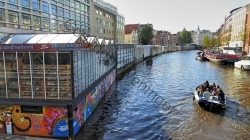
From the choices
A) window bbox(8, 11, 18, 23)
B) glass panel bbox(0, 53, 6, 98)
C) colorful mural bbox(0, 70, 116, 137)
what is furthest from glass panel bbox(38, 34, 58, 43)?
window bbox(8, 11, 18, 23)

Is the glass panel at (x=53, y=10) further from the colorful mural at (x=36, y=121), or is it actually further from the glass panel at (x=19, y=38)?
the colorful mural at (x=36, y=121)

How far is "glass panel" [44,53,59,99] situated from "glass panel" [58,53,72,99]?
0.90 feet

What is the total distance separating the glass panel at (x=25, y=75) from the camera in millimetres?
11445

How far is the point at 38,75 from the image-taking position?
37.9 ft

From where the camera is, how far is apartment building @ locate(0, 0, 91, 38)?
109 ft

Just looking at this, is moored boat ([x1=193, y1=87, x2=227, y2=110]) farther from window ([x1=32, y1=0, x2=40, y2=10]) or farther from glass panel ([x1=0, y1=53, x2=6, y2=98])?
window ([x1=32, y1=0, x2=40, y2=10])

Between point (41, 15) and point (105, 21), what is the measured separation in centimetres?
3295

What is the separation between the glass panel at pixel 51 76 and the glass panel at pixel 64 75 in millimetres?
275

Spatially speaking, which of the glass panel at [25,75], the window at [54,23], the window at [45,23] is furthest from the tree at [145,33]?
the glass panel at [25,75]

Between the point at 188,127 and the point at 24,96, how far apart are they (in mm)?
10842

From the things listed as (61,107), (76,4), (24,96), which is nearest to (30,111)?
(24,96)

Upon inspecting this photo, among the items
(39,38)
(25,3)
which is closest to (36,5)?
(25,3)

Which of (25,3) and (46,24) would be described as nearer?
(25,3)

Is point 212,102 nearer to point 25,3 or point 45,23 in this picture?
point 25,3
